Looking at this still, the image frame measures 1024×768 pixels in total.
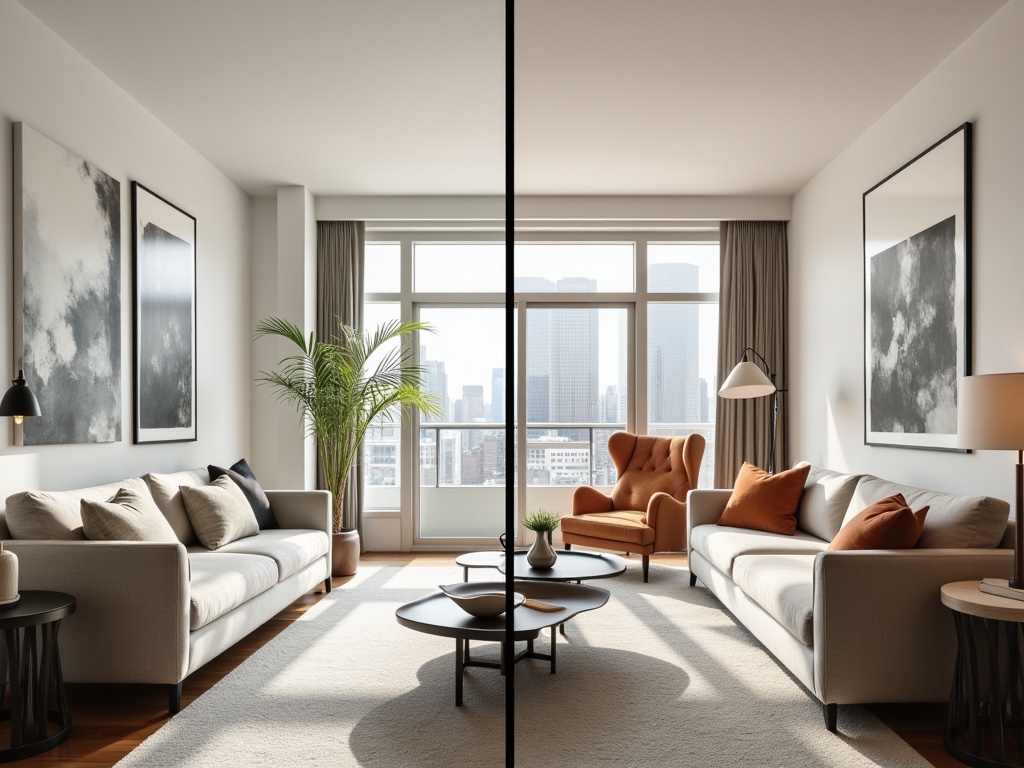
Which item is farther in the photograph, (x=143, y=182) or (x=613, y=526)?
(x=613, y=526)

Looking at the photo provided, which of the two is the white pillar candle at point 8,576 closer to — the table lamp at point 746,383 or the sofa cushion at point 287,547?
the sofa cushion at point 287,547

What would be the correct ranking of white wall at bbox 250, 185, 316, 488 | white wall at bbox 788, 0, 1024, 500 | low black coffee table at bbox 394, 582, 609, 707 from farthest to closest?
white wall at bbox 788, 0, 1024, 500
low black coffee table at bbox 394, 582, 609, 707
white wall at bbox 250, 185, 316, 488

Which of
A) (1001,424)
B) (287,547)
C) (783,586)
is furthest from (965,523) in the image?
(287,547)

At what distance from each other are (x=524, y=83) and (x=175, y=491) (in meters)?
1.38

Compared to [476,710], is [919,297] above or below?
above

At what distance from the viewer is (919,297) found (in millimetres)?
2184

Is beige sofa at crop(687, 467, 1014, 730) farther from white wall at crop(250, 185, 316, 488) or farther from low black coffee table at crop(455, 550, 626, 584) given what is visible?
white wall at crop(250, 185, 316, 488)

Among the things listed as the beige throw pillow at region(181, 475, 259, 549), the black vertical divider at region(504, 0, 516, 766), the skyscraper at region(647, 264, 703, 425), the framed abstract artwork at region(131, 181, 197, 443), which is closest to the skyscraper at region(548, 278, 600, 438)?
the skyscraper at region(647, 264, 703, 425)

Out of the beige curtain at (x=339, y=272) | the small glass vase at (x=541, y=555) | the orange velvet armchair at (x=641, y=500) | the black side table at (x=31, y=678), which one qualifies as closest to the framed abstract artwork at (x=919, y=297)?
the orange velvet armchair at (x=641, y=500)

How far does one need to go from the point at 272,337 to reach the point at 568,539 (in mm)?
2006

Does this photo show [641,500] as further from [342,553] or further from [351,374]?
[351,374]

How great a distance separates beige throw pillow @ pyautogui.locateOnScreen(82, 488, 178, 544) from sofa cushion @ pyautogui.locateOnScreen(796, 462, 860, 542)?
169 centimetres

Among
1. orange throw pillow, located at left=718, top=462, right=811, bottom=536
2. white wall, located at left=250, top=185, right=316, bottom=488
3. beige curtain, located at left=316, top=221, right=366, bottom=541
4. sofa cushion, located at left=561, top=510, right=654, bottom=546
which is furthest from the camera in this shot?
sofa cushion, located at left=561, top=510, right=654, bottom=546

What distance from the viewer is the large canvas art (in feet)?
3.72
